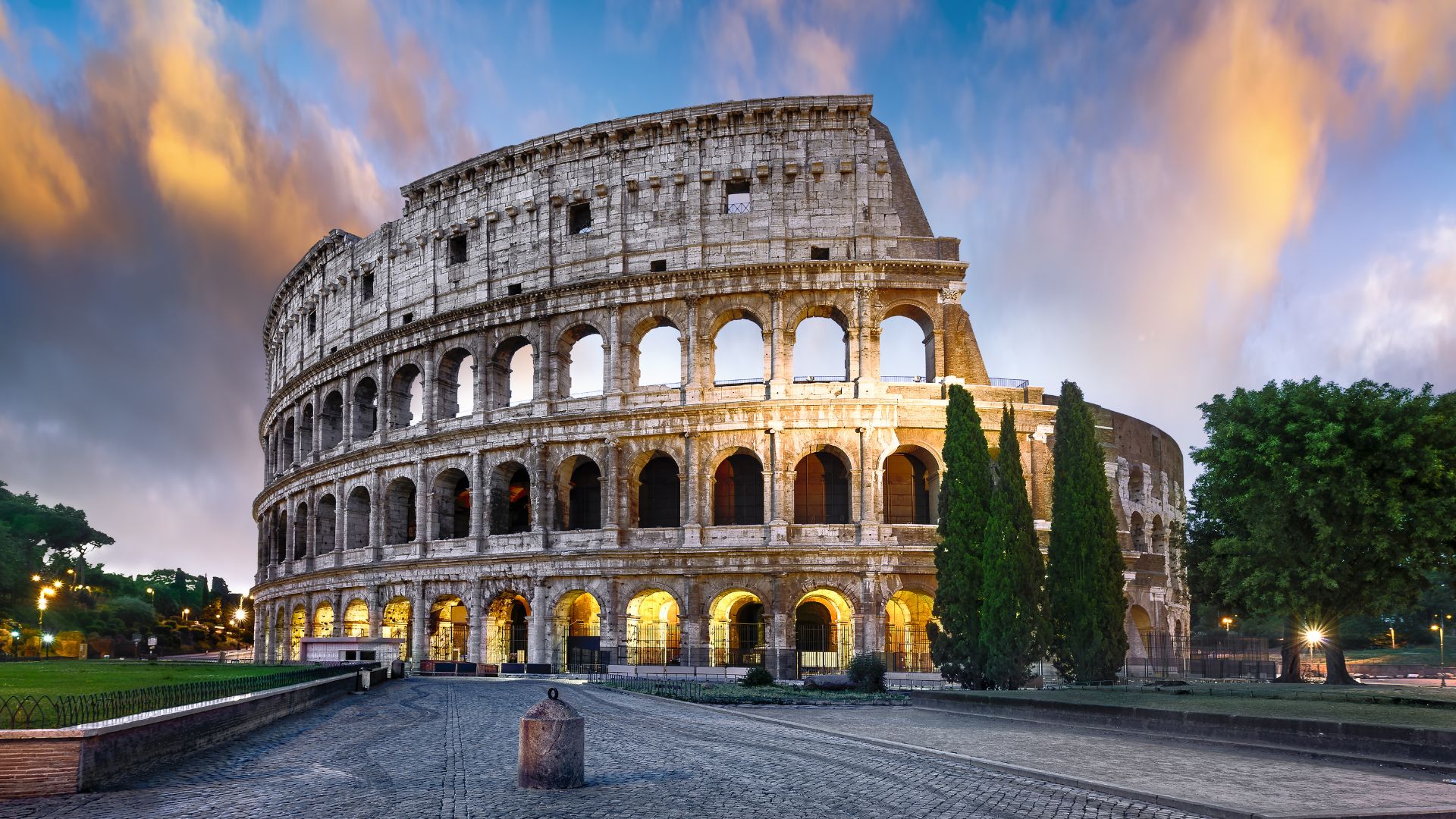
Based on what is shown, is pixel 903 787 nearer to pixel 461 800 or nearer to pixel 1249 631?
pixel 461 800

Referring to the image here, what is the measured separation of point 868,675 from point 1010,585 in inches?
157

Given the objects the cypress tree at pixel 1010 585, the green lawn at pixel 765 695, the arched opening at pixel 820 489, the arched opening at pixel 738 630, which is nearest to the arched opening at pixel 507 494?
the arched opening at pixel 738 630

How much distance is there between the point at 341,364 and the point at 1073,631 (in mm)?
32174

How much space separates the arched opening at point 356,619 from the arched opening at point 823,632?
57.8 ft

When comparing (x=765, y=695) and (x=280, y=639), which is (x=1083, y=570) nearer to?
(x=765, y=695)

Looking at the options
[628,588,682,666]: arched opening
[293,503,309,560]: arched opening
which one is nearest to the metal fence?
[628,588,682,666]: arched opening

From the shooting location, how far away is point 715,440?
3659 cm

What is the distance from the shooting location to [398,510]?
143 ft

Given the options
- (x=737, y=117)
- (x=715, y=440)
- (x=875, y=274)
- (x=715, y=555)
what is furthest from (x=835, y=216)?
(x=715, y=555)

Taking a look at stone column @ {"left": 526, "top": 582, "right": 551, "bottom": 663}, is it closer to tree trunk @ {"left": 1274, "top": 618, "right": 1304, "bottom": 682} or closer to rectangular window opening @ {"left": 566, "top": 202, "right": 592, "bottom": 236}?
rectangular window opening @ {"left": 566, "top": 202, "right": 592, "bottom": 236}

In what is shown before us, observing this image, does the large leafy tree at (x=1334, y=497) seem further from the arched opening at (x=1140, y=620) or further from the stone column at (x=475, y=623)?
the stone column at (x=475, y=623)

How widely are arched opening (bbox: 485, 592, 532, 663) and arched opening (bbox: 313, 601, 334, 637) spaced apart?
9349 millimetres

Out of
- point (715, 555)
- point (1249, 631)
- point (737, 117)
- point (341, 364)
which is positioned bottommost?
point (1249, 631)

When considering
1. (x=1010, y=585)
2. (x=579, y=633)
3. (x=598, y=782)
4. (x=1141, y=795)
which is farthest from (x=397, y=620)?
(x=1141, y=795)
